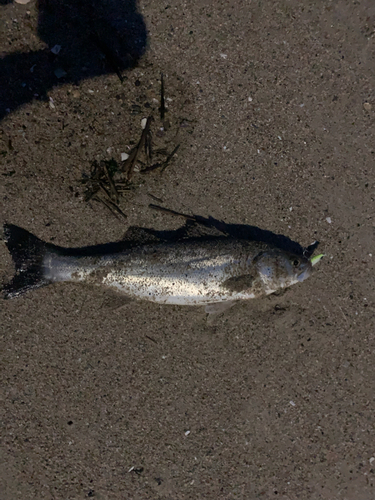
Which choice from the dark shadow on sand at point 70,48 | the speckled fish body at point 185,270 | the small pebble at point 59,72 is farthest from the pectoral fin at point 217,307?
the small pebble at point 59,72

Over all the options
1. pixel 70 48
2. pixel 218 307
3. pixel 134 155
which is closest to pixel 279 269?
pixel 218 307

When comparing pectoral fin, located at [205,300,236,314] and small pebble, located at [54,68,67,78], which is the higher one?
small pebble, located at [54,68,67,78]

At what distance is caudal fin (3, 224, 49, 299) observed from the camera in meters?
4.07

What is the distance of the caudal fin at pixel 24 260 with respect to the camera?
4.07 meters

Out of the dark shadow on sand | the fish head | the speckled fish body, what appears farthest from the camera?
the dark shadow on sand

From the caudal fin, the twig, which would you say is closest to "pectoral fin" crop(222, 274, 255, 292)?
the twig

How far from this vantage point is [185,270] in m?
3.90

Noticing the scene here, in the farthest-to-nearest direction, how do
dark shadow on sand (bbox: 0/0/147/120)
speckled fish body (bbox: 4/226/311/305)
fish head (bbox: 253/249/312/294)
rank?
dark shadow on sand (bbox: 0/0/147/120), fish head (bbox: 253/249/312/294), speckled fish body (bbox: 4/226/311/305)

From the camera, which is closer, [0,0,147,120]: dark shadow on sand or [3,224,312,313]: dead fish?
[3,224,312,313]: dead fish

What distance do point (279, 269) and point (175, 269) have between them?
4.98 feet

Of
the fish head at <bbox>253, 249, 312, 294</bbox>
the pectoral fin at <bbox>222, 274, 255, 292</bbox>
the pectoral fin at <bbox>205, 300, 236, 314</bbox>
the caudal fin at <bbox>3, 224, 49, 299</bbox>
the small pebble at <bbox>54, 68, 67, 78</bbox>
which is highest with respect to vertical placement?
the small pebble at <bbox>54, 68, 67, 78</bbox>

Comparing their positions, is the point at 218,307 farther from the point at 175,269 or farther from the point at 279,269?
the point at 279,269

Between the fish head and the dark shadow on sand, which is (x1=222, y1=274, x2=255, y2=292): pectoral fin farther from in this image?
the dark shadow on sand

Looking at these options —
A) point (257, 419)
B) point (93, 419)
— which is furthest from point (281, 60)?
point (93, 419)
